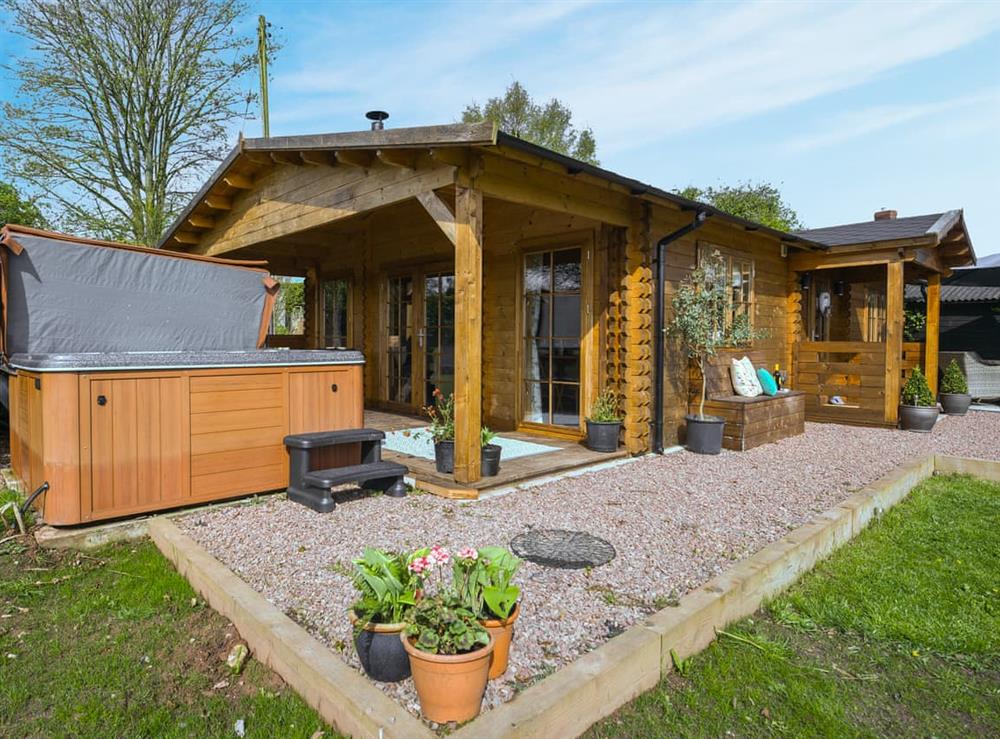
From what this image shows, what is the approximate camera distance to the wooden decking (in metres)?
4.16

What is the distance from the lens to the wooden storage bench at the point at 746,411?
6.03 metres

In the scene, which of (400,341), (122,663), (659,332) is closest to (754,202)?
(400,341)

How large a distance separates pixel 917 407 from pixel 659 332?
404 centimetres

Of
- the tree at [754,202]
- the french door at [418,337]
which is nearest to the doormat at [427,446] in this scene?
the french door at [418,337]

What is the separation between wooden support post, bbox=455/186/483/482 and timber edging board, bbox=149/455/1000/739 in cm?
184

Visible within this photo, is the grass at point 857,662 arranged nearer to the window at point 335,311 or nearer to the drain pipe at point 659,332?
the drain pipe at point 659,332

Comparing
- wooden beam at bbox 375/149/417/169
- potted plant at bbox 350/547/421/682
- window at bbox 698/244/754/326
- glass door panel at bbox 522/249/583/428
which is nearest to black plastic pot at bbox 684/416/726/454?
glass door panel at bbox 522/249/583/428

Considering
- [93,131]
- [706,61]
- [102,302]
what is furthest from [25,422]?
[93,131]

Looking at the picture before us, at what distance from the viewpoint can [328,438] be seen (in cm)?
397

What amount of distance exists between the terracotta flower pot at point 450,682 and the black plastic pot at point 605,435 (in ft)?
12.9

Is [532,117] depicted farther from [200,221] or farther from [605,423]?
[605,423]

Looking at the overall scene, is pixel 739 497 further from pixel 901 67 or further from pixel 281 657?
pixel 901 67

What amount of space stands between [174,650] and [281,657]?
559mm

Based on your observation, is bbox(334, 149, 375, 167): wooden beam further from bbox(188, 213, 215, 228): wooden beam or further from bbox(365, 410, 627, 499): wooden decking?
bbox(188, 213, 215, 228): wooden beam
